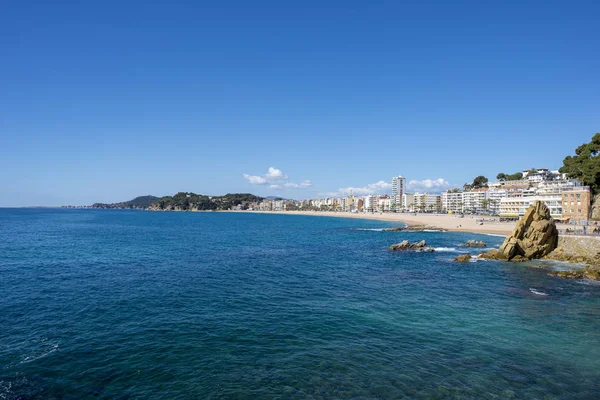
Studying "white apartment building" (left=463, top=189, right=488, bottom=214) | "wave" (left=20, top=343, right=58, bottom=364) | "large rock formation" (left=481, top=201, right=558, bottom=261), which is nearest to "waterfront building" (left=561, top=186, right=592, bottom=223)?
"large rock formation" (left=481, top=201, right=558, bottom=261)

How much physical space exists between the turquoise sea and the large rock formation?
364 inches

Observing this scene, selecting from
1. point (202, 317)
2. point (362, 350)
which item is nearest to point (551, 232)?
point (362, 350)

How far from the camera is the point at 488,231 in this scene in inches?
3514

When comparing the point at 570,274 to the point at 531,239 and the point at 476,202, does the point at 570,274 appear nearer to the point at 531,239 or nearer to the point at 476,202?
the point at 531,239

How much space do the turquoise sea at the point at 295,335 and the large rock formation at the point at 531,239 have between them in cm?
925

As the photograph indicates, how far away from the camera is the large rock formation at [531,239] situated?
48.3 m

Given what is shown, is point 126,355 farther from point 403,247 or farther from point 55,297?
point 403,247

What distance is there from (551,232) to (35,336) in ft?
193

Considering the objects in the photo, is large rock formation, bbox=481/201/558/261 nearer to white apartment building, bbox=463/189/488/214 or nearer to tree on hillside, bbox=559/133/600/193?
tree on hillside, bbox=559/133/600/193

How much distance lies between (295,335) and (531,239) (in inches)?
1736

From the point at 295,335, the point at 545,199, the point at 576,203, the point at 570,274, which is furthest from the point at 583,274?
the point at 545,199

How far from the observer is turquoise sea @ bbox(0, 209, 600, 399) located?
1495cm

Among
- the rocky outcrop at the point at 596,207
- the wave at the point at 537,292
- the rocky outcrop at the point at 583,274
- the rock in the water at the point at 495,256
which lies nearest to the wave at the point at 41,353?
the wave at the point at 537,292

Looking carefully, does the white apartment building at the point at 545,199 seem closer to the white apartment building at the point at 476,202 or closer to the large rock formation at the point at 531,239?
the white apartment building at the point at 476,202
